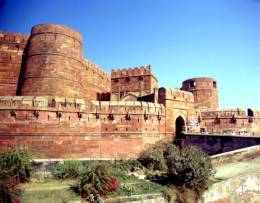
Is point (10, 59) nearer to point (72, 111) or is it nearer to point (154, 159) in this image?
point (72, 111)

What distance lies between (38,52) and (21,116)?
211 inches

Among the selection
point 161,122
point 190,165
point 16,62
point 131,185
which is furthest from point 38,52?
point 190,165

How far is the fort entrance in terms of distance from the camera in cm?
1491

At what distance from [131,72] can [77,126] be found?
37.2 ft

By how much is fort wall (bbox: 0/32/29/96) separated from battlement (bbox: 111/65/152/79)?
9310 mm

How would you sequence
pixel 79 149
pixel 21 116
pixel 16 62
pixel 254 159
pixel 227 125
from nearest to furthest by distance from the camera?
pixel 254 159, pixel 21 116, pixel 79 149, pixel 16 62, pixel 227 125

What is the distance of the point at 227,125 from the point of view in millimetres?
18062

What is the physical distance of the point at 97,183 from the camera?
821cm

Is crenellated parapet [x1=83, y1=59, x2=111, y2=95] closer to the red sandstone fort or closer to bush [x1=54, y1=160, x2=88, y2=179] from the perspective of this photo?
the red sandstone fort

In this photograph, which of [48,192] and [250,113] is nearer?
[48,192]

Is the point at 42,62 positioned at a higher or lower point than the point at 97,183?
higher

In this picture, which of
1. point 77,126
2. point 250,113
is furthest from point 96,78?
point 250,113

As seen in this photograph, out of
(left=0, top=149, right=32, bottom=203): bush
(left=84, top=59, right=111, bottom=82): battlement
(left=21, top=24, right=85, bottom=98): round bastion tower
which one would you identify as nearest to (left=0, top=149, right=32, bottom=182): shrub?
(left=0, top=149, right=32, bottom=203): bush

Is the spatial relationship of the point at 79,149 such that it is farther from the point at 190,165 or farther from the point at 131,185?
the point at 190,165
